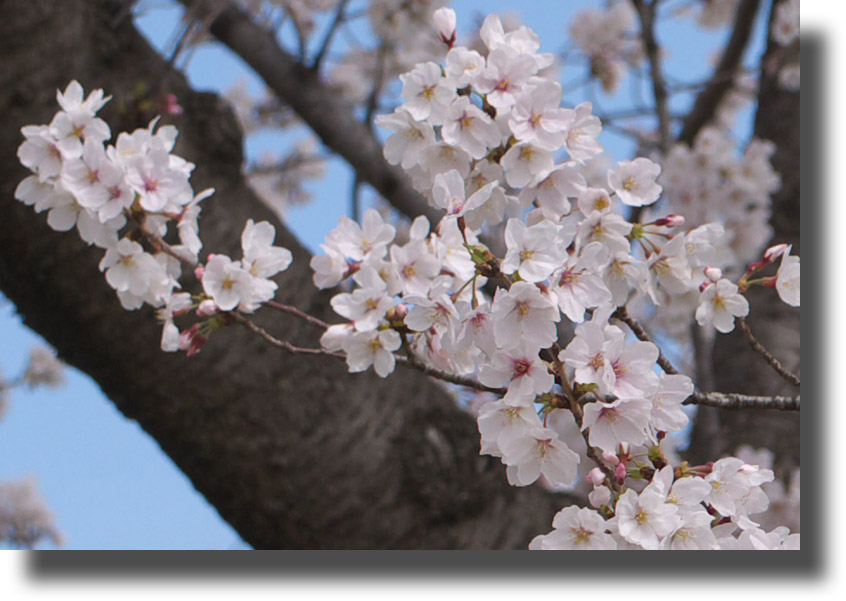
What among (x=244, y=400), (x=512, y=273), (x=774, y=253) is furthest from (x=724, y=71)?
(x=512, y=273)

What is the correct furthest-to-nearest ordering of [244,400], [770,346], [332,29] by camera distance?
1. [770,346]
2. [332,29]
3. [244,400]

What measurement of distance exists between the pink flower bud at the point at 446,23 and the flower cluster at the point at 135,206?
0.23 m

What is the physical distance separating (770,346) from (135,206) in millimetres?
1508

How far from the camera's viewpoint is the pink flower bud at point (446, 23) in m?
0.66

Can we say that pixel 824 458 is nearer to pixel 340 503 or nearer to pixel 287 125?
pixel 340 503

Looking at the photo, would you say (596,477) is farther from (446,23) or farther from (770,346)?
(770,346)

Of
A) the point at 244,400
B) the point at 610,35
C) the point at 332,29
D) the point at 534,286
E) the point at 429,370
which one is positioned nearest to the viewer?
the point at 534,286

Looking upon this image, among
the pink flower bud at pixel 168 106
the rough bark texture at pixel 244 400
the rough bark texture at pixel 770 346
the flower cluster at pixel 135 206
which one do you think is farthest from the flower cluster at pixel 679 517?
the rough bark texture at pixel 770 346

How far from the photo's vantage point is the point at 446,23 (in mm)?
660

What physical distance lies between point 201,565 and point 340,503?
40 cm

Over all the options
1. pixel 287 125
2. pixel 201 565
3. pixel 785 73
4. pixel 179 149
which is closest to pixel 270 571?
pixel 201 565

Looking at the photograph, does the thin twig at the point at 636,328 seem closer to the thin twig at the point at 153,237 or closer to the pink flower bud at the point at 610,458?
the pink flower bud at the point at 610,458

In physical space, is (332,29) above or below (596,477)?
above

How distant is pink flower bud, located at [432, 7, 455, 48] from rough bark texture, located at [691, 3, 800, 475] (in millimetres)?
1121
